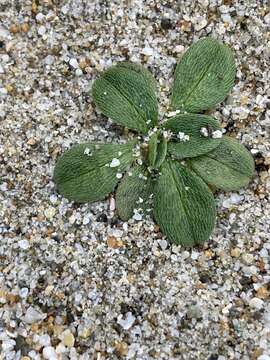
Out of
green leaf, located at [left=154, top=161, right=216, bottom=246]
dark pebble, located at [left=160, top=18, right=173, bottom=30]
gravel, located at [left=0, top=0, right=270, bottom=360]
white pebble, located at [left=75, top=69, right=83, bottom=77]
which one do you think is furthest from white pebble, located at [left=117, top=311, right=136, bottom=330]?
dark pebble, located at [left=160, top=18, right=173, bottom=30]

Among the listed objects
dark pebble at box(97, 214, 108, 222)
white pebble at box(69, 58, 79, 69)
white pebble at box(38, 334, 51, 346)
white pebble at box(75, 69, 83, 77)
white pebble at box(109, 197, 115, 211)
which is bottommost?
white pebble at box(38, 334, 51, 346)

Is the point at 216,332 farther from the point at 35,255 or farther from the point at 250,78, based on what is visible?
the point at 250,78

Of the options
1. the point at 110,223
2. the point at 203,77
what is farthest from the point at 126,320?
the point at 203,77

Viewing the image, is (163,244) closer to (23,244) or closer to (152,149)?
(152,149)

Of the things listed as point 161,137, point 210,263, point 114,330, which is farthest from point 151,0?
point 114,330

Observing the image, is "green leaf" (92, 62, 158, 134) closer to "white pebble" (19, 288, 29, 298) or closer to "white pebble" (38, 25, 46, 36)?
"white pebble" (38, 25, 46, 36)

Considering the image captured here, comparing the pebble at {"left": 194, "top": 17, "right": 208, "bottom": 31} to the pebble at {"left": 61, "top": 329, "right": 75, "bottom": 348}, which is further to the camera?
the pebble at {"left": 194, "top": 17, "right": 208, "bottom": 31}

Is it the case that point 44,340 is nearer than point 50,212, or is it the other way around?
point 44,340

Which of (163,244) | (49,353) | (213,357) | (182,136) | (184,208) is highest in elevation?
(182,136)
